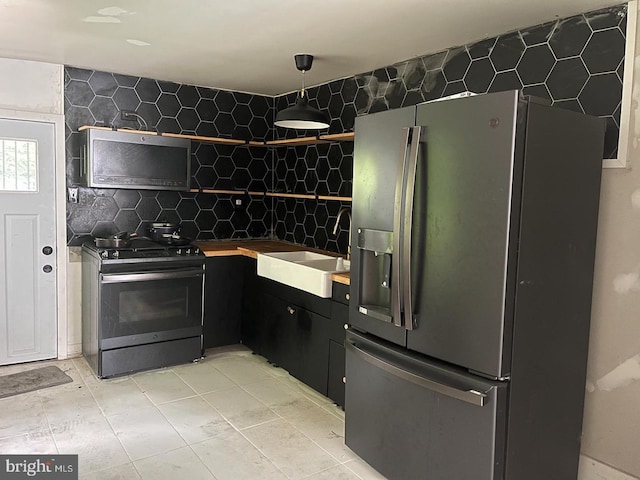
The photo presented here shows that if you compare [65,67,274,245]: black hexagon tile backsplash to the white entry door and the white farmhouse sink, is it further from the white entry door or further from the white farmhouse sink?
the white farmhouse sink

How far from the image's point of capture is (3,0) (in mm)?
2408

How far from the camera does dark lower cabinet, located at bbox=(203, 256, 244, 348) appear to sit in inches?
158

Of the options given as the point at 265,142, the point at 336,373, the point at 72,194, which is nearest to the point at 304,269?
the point at 336,373

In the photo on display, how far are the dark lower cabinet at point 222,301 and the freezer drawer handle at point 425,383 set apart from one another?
1825mm

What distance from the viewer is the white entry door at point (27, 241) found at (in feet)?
12.1

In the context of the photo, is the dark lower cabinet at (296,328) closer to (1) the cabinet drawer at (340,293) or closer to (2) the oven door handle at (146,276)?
(1) the cabinet drawer at (340,293)

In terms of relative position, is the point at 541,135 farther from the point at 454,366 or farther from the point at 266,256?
the point at 266,256

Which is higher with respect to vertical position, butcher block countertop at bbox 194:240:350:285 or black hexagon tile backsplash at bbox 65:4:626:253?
black hexagon tile backsplash at bbox 65:4:626:253

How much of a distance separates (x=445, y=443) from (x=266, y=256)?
2.01 meters

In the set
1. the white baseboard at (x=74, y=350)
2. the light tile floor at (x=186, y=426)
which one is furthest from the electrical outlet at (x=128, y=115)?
the light tile floor at (x=186, y=426)

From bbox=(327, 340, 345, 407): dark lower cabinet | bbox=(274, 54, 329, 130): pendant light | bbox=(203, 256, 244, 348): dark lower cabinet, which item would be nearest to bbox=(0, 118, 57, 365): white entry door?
bbox=(203, 256, 244, 348): dark lower cabinet

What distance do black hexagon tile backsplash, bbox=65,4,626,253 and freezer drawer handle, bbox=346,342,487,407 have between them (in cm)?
128

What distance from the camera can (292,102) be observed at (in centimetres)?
454

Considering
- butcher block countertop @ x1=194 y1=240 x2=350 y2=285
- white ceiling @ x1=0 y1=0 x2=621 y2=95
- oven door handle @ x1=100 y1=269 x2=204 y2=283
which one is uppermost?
white ceiling @ x1=0 y1=0 x2=621 y2=95
